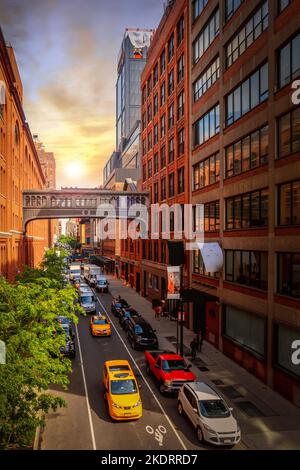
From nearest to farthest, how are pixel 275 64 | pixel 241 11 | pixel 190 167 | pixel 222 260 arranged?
pixel 275 64
pixel 241 11
pixel 222 260
pixel 190 167

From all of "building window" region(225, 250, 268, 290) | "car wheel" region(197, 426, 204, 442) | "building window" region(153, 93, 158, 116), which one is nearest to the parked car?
"car wheel" region(197, 426, 204, 442)

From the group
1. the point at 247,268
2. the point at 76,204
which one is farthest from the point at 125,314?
the point at 76,204

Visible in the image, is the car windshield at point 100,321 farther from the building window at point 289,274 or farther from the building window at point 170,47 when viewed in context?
the building window at point 170,47

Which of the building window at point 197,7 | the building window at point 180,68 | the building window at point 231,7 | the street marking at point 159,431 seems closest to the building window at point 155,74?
the building window at point 180,68

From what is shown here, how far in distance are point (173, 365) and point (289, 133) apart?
14.5m

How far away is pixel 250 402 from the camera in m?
21.2

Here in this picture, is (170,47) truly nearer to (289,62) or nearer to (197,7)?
(197,7)

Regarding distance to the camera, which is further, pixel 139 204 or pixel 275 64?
pixel 139 204

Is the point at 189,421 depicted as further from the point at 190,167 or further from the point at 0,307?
the point at 190,167

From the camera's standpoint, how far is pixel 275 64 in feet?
75.8

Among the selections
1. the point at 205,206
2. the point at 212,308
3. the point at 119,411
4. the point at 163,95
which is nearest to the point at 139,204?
the point at 163,95

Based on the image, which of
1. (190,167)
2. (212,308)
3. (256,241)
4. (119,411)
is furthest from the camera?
(190,167)

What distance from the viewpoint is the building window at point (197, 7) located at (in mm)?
36056

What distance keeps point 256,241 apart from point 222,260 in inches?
225
